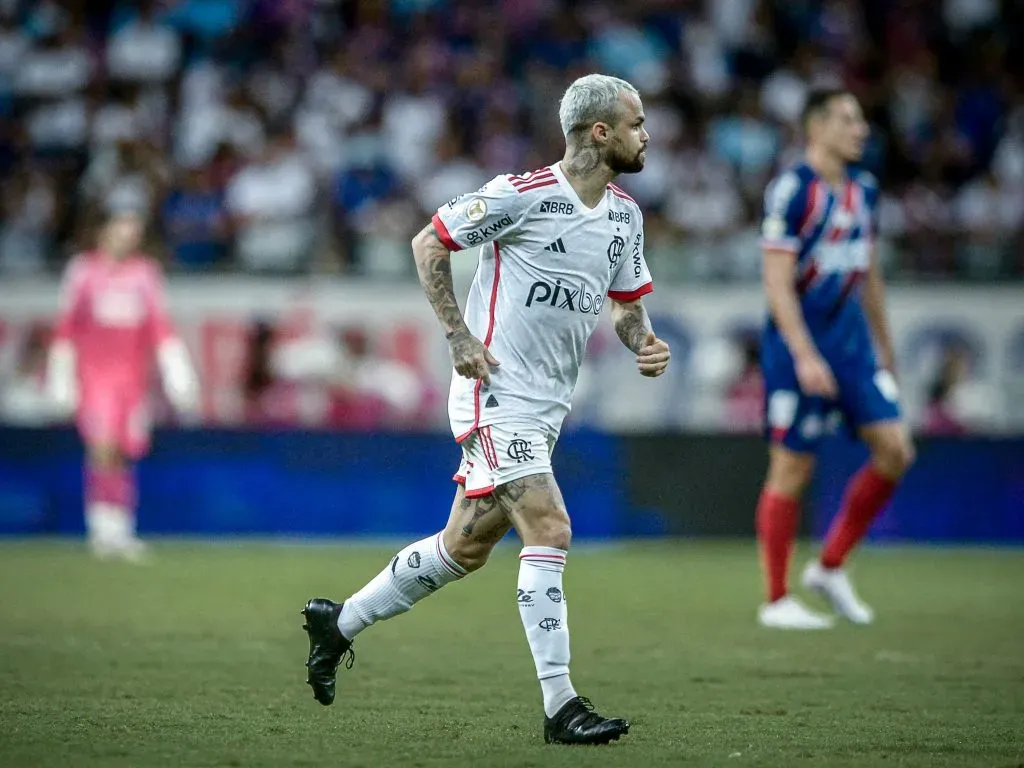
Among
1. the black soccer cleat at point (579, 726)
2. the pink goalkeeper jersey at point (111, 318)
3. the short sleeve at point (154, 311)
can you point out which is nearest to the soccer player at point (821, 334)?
the black soccer cleat at point (579, 726)

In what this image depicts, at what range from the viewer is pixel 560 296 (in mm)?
6121

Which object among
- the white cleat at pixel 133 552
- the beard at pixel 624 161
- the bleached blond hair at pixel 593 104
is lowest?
the white cleat at pixel 133 552

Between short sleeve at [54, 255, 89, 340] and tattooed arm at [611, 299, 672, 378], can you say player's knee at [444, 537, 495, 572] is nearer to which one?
tattooed arm at [611, 299, 672, 378]

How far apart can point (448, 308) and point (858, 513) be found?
4440 mm

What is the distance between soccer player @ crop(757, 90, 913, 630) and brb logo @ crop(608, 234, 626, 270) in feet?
9.84

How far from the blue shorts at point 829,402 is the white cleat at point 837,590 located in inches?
30.4

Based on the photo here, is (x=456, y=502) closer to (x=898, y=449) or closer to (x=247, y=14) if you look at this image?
(x=898, y=449)

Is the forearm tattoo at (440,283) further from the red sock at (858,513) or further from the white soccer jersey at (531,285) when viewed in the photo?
the red sock at (858,513)

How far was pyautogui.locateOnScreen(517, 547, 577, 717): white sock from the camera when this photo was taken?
5.70 meters

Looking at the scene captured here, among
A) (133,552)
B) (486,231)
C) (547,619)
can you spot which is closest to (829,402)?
(486,231)

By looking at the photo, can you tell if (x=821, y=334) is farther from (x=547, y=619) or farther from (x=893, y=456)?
(x=547, y=619)

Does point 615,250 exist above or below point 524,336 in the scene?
above

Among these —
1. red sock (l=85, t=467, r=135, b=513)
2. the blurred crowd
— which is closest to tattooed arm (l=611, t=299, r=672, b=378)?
red sock (l=85, t=467, r=135, b=513)

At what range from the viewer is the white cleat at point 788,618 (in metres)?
9.16
